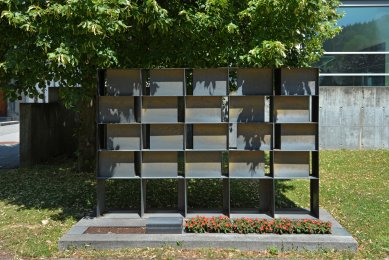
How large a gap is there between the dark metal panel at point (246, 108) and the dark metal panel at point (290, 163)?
632 mm

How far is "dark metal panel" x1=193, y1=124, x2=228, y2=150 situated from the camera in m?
6.92

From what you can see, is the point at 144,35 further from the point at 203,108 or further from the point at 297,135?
the point at 297,135

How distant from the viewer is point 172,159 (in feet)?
23.0

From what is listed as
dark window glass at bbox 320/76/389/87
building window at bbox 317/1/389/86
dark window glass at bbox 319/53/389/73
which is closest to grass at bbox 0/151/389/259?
dark window glass at bbox 320/76/389/87

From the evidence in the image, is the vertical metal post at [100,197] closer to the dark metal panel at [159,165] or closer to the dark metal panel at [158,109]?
the dark metal panel at [159,165]

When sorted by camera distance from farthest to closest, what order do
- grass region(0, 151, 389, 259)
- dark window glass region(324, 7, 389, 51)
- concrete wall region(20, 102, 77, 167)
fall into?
dark window glass region(324, 7, 389, 51) → concrete wall region(20, 102, 77, 167) → grass region(0, 151, 389, 259)

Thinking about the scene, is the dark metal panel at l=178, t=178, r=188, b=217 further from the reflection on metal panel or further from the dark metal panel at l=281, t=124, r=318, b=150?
the reflection on metal panel

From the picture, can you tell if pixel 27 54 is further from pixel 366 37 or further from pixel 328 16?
pixel 366 37

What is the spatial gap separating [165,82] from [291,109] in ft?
6.16

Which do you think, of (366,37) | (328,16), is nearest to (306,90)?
(328,16)

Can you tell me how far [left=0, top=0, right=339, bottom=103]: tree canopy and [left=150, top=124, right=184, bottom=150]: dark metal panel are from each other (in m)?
1.10

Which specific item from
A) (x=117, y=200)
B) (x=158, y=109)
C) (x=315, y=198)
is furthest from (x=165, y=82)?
(x=315, y=198)

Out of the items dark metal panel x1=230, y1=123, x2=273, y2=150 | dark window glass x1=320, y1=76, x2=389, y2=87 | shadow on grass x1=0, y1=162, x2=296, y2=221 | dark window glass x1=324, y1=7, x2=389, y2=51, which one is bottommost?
shadow on grass x1=0, y1=162, x2=296, y2=221

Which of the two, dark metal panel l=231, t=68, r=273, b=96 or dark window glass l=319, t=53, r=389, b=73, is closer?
dark metal panel l=231, t=68, r=273, b=96
